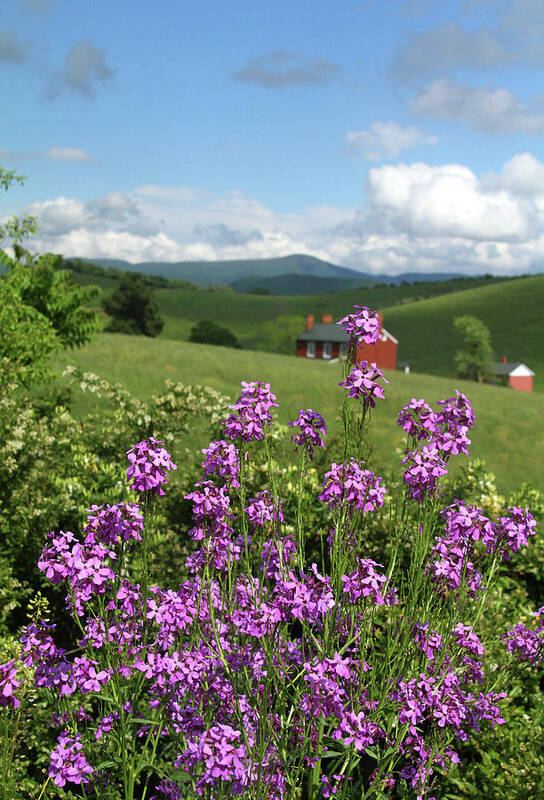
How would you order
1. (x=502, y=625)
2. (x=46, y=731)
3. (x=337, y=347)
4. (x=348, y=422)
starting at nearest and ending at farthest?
1. (x=348, y=422)
2. (x=46, y=731)
3. (x=502, y=625)
4. (x=337, y=347)

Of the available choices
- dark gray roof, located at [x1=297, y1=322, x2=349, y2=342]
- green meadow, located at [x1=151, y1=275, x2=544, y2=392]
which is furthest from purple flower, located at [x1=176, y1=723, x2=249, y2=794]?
green meadow, located at [x1=151, y1=275, x2=544, y2=392]

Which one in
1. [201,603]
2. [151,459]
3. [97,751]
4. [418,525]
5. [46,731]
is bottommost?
[46,731]

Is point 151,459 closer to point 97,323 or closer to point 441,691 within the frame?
point 441,691

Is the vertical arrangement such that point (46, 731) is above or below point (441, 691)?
below

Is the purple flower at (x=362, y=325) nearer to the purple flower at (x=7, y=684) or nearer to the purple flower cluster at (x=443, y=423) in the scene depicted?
the purple flower cluster at (x=443, y=423)

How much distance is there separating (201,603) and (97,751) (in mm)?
1205

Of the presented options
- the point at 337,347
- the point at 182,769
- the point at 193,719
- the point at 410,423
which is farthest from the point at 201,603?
the point at 337,347

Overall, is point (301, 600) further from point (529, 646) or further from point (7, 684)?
point (529, 646)

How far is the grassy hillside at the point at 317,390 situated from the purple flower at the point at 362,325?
1411cm

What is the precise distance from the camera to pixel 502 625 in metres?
5.83

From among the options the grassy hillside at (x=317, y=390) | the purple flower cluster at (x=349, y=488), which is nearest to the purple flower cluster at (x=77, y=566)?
the purple flower cluster at (x=349, y=488)

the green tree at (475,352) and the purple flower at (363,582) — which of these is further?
the green tree at (475,352)

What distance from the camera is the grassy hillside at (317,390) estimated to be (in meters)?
22.5

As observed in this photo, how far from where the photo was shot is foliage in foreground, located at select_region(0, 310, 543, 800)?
11.1 ft
